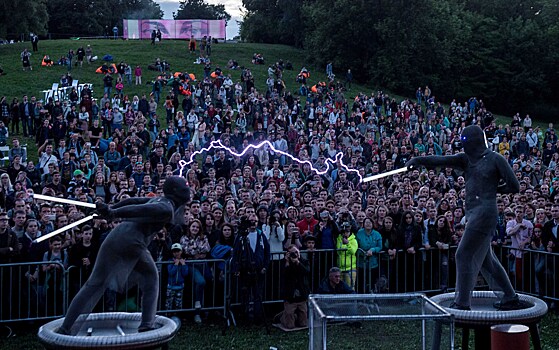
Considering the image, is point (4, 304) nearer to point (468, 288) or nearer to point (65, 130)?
point (468, 288)

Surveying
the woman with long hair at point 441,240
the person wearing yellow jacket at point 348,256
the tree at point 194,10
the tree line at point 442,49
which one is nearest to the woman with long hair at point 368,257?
the person wearing yellow jacket at point 348,256

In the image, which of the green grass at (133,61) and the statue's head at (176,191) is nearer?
the statue's head at (176,191)

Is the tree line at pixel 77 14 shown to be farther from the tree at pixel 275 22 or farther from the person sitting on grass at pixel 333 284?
the person sitting on grass at pixel 333 284

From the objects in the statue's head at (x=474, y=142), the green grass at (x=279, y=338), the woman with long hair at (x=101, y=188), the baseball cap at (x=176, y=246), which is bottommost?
the green grass at (x=279, y=338)

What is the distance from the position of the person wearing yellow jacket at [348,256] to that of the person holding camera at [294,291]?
3.12ft

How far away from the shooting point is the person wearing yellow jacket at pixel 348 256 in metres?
13.1

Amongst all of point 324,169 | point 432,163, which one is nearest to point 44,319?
point 432,163

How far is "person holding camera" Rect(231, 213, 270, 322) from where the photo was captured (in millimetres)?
12273

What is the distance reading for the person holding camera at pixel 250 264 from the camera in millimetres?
12273

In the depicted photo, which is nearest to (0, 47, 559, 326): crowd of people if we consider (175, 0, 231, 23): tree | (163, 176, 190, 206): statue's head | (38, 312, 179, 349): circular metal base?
(38, 312, 179, 349): circular metal base

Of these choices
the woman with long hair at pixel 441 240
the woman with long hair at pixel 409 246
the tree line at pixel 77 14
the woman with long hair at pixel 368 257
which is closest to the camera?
the woman with long hair at pixel 368 257

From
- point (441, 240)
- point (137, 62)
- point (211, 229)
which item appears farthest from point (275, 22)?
point (211, 229)

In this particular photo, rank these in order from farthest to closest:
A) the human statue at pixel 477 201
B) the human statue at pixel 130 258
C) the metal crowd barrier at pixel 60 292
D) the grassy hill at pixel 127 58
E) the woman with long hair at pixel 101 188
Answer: the grassy hill at pixel 127 58 → the woman with long hair at pixel 101 188 → the metal crowd barrier at pixel 60 292 → the human statue at pixel 477 201 → the human statue at pixel 130 258

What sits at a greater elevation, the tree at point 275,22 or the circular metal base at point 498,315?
the tree at point 275,22
